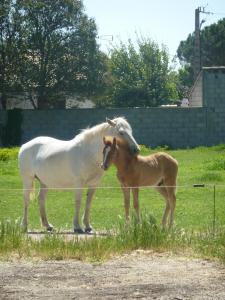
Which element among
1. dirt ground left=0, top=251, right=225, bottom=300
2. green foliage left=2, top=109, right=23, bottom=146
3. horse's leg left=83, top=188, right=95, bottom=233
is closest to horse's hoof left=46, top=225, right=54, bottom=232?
horse's leg left=83, top=188, right=95, bottom=233

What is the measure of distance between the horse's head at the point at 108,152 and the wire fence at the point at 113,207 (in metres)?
0.65

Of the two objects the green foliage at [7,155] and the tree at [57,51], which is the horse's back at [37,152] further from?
the tree at [57,51]

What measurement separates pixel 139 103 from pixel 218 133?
2551 cm

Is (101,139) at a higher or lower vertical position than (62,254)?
higher

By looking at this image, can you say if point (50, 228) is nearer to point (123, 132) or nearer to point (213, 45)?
point (123, 132)

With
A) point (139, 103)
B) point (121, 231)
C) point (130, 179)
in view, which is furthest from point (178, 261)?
point (139, 103)

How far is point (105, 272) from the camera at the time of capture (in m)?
9.57

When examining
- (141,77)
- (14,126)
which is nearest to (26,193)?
(14,126)

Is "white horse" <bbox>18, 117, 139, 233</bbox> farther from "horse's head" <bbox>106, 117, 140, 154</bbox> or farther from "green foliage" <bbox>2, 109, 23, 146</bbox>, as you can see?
"green foliage" <bbox>2, 109, 23, 146</bbox>

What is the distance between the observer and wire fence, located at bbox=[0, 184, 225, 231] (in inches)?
588

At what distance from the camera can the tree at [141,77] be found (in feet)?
213

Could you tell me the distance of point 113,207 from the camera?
17.2 m

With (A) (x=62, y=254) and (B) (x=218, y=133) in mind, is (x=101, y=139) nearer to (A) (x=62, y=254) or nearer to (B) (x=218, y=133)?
(A) (x=62, y=254)

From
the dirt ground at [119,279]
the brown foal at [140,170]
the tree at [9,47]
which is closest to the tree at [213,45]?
the tree at [9,47]
